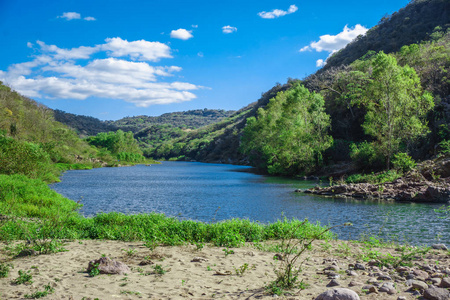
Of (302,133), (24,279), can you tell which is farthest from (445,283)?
(302,133)

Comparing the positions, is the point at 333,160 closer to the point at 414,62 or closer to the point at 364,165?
the point at 364,165

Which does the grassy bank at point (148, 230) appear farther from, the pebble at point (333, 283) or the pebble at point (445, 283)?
the pebble at point (445, 283)

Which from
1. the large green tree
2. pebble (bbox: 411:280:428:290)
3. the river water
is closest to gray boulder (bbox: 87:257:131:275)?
pebble (bbox: 411:280:428:290)

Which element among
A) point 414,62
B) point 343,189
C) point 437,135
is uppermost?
point 414,62

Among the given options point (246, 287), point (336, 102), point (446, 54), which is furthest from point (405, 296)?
point (336, 102)

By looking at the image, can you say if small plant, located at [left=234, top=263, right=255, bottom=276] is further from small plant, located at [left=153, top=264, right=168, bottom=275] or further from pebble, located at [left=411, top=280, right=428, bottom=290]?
pebble, located at [left=411, top=280, right=428, bottom=290]

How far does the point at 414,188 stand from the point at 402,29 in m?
89.0

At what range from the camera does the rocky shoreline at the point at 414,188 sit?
27562mm

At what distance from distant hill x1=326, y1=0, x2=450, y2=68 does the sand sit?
93.8 meters

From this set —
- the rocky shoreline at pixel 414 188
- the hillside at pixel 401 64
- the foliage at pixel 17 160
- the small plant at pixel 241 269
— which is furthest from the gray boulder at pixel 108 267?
the hillside at pixel 401 64

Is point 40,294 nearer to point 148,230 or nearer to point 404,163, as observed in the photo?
point 148,230

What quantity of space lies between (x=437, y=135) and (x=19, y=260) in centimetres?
4674

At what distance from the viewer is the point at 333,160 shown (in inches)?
2299

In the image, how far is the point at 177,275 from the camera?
867 centimetres
